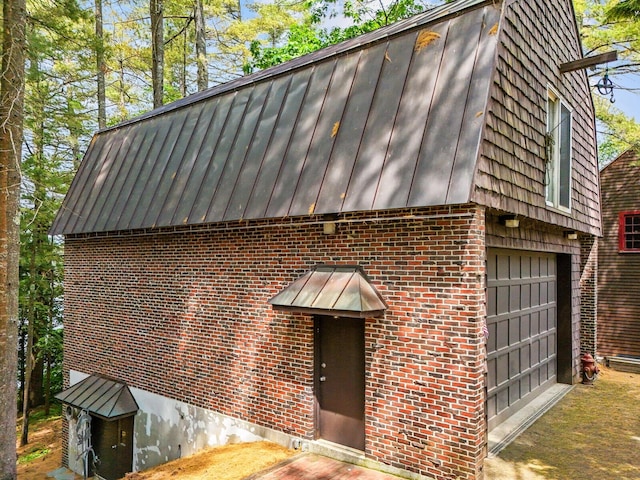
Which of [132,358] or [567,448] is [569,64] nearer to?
[567,448]

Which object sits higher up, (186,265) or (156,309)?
(186,265)

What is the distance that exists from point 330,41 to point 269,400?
1404 cm

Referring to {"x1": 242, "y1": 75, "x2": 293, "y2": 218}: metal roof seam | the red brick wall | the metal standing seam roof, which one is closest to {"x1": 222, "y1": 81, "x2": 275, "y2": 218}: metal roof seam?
the metal standing seam roof

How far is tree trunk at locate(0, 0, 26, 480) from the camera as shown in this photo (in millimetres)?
7344

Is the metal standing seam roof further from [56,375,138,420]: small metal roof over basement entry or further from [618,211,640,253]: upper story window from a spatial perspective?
[618,211,640,253]: upper story window

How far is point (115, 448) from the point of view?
8992 mm

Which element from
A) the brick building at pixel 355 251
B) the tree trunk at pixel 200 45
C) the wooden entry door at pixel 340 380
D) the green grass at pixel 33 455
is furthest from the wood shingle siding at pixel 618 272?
the green grass at pixel 33 455

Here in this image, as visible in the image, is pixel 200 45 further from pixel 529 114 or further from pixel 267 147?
pixel 529 114

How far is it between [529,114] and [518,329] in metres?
3.41

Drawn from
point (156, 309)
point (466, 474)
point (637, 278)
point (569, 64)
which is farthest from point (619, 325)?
point (156, 309)

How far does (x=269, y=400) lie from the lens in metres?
6.64

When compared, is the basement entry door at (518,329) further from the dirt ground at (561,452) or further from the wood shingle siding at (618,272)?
the wood shingle siding at (618,272)

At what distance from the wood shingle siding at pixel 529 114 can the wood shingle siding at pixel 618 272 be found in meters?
4.97

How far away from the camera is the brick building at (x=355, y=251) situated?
196 inches
